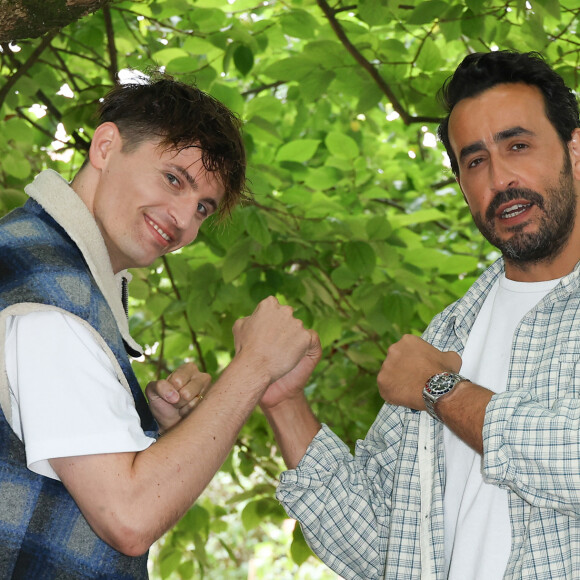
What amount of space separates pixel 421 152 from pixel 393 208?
965 mm

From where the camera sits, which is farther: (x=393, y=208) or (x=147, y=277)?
(x=393, y=208)

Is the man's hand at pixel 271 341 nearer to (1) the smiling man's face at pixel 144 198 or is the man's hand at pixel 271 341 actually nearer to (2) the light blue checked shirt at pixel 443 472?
(1) the smiling man's face at pixel 144 198

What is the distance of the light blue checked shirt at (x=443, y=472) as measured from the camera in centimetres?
170

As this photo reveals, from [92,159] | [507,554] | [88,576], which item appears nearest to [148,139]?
[92,159]

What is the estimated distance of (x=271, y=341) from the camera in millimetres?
1881

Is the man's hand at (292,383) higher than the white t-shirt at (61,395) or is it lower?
lower

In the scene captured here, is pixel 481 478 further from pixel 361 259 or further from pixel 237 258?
pixel 237 258

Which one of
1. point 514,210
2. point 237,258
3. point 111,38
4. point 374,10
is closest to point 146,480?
point 514,210

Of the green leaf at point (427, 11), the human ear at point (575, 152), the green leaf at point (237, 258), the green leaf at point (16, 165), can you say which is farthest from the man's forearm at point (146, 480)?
the green leaf at point (16, 165)

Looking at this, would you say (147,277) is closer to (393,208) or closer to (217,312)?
(217,312)

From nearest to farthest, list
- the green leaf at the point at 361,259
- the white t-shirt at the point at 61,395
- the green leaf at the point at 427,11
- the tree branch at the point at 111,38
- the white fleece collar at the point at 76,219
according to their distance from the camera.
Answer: the white t-shirt at the point at 61,395 → the white fleece collar at the point at 76,219 → the green leaf at the point at 427,11 → the green leaf at the point at 361,259 → the tree branch at the point at 111,38

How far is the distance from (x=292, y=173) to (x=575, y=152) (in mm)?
1612

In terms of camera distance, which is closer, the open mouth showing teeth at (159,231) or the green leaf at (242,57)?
the open mouth showing teeth at (159,231)

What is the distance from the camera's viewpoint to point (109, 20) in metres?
3.44
